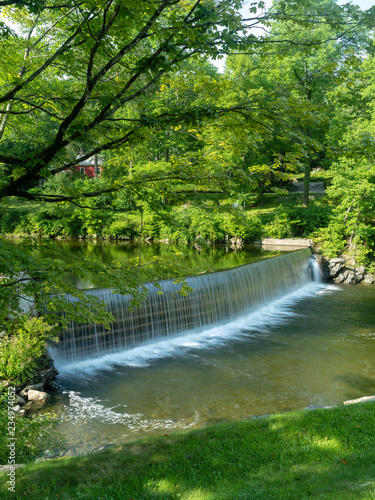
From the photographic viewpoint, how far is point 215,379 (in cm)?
927

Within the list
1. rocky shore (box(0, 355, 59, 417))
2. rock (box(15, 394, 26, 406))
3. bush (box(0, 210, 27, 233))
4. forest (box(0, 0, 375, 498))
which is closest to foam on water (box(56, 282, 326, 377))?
rocky shore (box(0, 355, 59, 417))

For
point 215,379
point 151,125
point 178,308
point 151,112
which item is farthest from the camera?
point 178,308

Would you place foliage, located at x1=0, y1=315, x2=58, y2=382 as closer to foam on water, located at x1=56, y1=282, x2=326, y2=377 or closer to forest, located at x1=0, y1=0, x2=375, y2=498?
forest, located at x1=0, y1=0, x2=375, y2=498

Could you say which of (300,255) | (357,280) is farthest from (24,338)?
(357,280)

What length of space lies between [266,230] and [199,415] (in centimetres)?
2048

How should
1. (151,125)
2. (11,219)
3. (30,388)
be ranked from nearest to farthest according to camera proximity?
(151,125), (30,388), (11,219)

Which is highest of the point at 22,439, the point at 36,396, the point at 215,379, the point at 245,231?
the point at 245,231

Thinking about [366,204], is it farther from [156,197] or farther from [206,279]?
[156,197]

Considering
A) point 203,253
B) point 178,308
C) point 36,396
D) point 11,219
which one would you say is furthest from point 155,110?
point 11,219

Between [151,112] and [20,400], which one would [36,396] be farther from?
[151,112]

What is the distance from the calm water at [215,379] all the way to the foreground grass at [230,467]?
2241 mm

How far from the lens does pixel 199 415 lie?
7594 mm

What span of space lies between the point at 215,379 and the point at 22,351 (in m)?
4.25

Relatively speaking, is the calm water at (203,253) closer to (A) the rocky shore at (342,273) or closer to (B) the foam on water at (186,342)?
(A) the rocky shore at (342,273)
